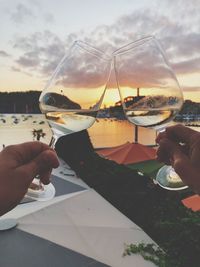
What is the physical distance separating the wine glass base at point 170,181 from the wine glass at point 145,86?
0.83ft

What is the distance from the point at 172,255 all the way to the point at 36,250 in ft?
3.43

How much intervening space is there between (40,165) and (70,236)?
188cm

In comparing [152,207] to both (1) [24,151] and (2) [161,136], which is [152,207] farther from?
(1) [24,151]

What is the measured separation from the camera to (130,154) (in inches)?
433

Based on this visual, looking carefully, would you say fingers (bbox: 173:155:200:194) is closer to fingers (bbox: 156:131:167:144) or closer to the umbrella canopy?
fingers (bbox: 156:131:167:144)

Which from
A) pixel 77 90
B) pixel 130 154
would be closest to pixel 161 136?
pixel 77 90

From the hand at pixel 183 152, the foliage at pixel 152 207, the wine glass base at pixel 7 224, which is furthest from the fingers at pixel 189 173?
the wine glass base at pixel 7 224

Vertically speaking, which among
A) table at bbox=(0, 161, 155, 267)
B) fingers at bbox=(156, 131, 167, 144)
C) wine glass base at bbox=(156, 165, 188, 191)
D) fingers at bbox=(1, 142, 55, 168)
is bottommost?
table at bbox=(0, 161, 155, 267)

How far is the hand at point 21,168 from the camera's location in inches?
30.9

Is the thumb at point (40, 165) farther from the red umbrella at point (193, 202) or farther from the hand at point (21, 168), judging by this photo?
the red umbrella at point (193, 202)

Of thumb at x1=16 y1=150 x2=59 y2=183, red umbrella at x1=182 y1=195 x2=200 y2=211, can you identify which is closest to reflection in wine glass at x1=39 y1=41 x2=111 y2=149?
thumb at x1=16 y1=150 x2=59 y2=183

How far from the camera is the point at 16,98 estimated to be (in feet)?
12.4

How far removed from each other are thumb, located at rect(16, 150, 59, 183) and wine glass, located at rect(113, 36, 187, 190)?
23cm

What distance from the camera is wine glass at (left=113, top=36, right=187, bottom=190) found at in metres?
0.80
